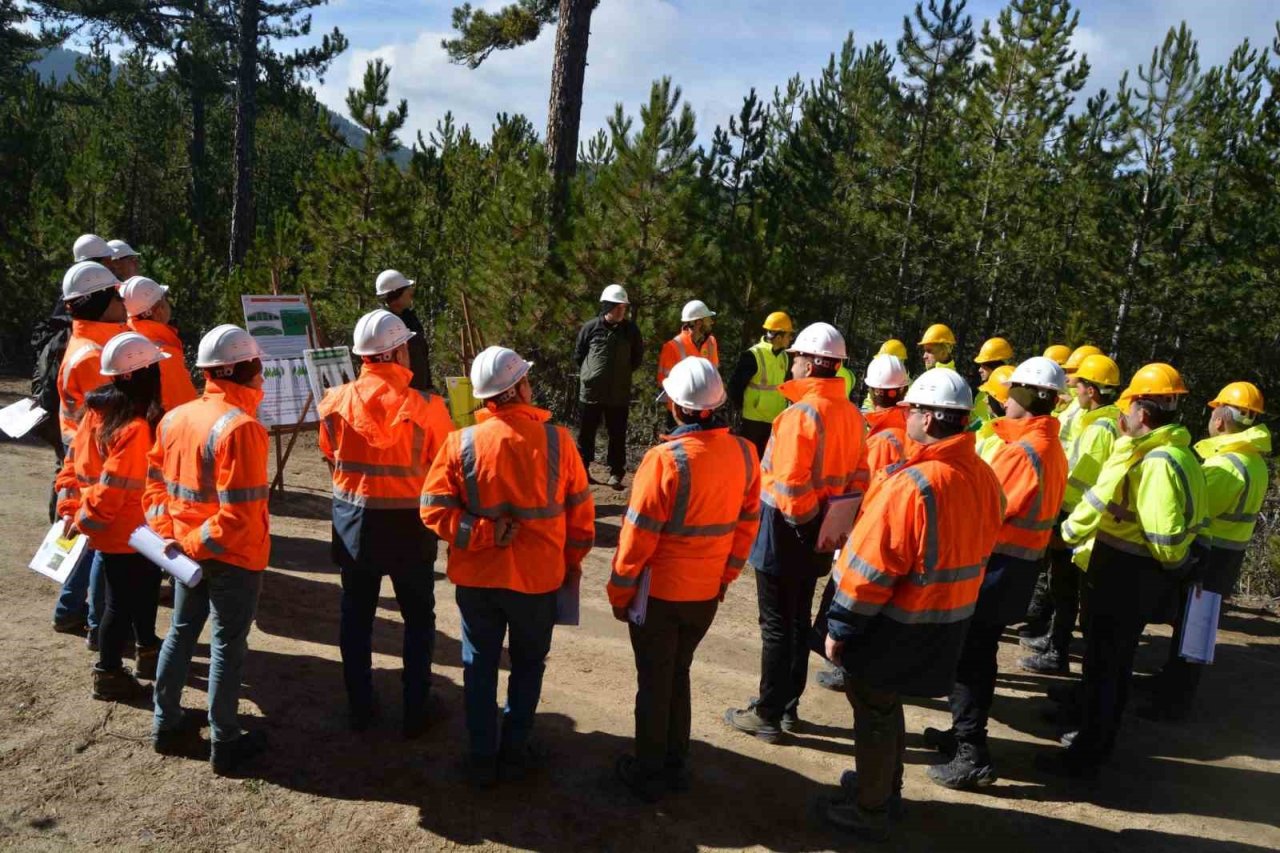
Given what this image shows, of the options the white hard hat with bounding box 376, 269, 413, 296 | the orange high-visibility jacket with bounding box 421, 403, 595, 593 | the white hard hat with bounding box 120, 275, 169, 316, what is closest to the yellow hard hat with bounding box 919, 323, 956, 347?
the white hard hat with bounding box 376, 269, 413, 296

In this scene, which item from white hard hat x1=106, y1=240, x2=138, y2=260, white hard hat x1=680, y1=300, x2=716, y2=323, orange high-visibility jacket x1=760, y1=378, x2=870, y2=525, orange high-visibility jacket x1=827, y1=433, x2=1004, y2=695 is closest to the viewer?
orange high-visibility jacket x1=827, y1=433, x2=1004, y2=695

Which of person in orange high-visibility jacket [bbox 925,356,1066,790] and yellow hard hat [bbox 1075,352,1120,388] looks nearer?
person in orange high-visibility jacket [bbox 925,356,1066,790]

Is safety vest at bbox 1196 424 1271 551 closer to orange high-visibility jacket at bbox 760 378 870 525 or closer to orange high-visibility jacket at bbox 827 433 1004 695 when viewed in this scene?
orange high-visibility jacket at bbox 760 378 870 525

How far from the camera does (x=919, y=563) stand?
135 inches

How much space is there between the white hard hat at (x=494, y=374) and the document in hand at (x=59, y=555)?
2665 millimetres

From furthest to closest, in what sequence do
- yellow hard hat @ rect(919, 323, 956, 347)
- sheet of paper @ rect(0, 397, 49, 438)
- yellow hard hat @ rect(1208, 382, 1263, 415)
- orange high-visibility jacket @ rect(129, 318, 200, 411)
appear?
yellow hard hat @ rect(919, 323, 956, 347), yellow hard hat @ rect(1208, 382, 1263, 415), sheet of paper @ rect(0, 397, 49, 438), orange high-visibility jacket @ rect(129, 318, 200, 411)

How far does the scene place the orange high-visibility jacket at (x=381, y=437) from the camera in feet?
13.8

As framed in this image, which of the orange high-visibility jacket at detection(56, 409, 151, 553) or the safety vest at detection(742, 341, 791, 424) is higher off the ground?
the safety vest at detection(742, 341, 791, 424)

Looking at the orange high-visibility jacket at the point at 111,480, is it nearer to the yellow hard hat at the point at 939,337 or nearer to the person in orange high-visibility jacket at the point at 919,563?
the person in orange high-visibility jacket at the point at 919,563

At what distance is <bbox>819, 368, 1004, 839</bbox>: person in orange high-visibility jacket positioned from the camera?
342 cm

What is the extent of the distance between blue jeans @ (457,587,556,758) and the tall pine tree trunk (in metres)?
16.2

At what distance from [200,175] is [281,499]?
2067 cm

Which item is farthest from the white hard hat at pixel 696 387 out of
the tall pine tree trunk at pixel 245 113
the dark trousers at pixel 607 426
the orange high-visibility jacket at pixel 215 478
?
the tall pine tree trunk at pixel 245 113

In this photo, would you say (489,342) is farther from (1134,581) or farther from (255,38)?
(255,38)
